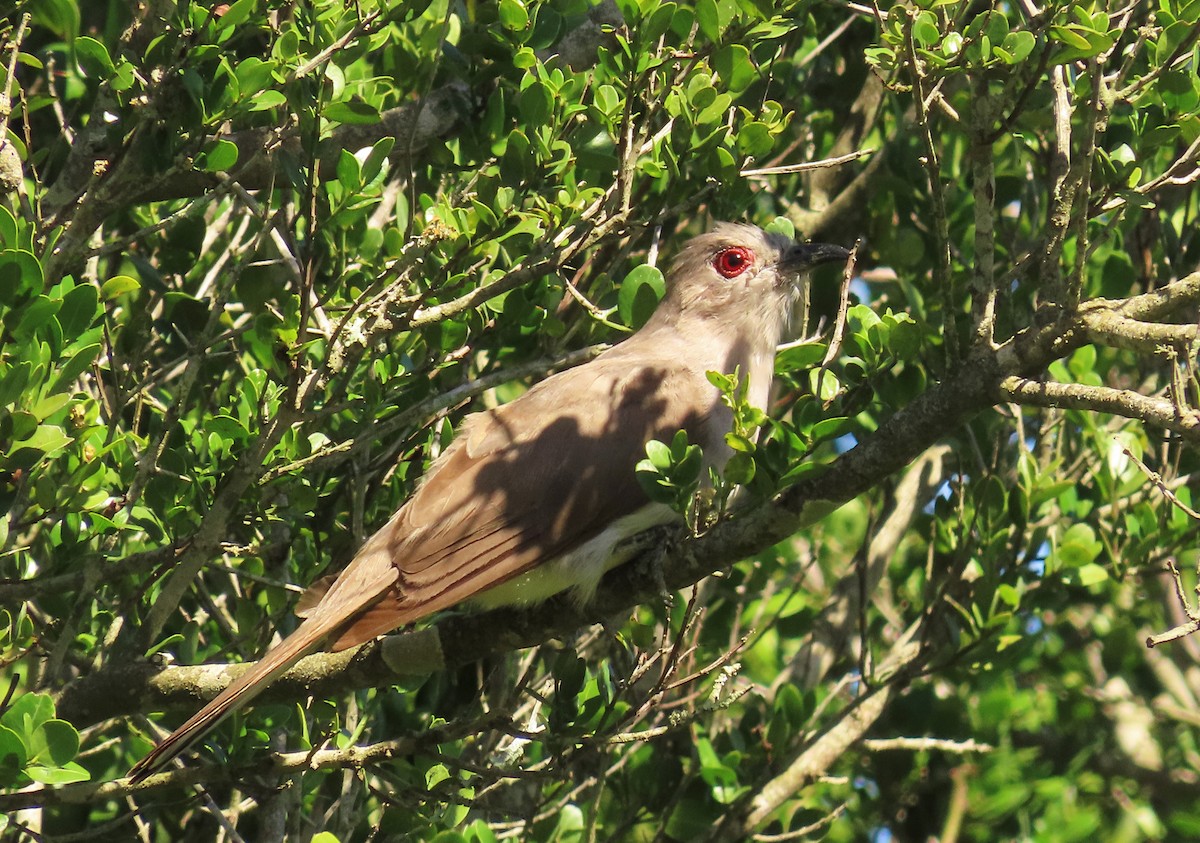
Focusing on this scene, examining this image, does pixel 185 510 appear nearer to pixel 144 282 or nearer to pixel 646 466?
pixel 144 282

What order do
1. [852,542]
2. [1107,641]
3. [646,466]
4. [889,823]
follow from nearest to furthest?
[646,466]
[889,823]
[1107,641]
[852,542]

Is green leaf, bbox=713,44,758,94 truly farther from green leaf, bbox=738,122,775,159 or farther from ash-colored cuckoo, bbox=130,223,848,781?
ash-colored cuckoo, bbox=130,223,848,781

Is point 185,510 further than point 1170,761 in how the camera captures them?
No

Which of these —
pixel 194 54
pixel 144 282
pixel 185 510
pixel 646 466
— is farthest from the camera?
pixel 144 282

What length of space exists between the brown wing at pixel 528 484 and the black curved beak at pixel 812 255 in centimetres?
75

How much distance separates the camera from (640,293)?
417cm

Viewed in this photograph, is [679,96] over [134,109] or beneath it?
beneath

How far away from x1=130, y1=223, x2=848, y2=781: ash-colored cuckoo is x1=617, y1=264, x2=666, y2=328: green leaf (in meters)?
0.28

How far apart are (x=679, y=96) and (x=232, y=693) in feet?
6.68

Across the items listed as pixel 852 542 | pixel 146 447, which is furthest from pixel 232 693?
pixel 852 542

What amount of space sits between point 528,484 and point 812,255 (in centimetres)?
151

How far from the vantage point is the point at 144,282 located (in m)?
3.96

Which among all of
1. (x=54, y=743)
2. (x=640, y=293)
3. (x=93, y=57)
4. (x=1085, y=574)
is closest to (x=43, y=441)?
(x=54, y=743)

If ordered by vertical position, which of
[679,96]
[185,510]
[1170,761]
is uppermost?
[679,96]
